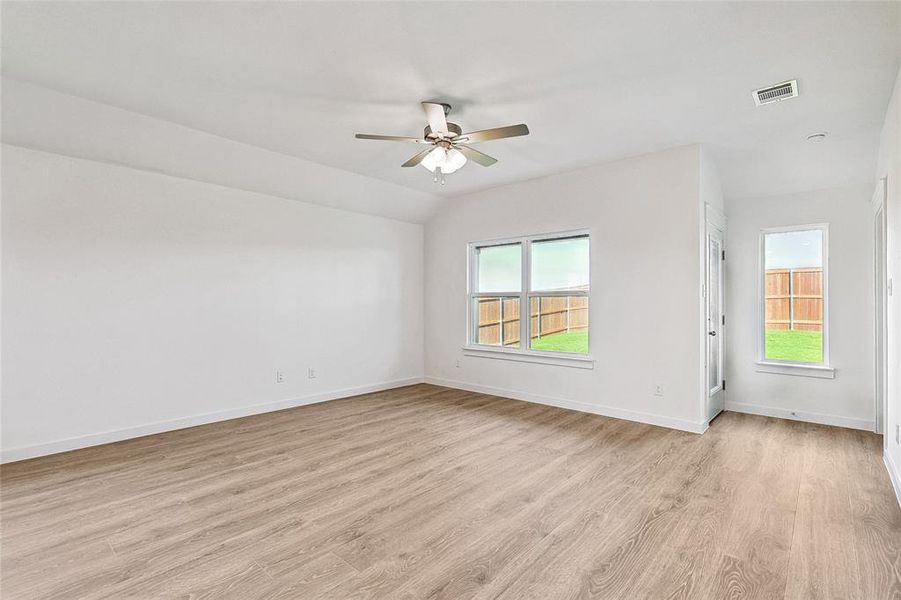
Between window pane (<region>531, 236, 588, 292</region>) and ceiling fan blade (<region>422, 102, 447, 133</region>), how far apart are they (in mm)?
2608

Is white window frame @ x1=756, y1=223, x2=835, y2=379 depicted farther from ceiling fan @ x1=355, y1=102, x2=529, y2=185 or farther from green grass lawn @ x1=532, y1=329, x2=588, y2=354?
ceiling fan @ x1=355, y1=102, x2=529, y2=185

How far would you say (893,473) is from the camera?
2.92m

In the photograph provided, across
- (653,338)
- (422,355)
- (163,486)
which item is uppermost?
(653,338)

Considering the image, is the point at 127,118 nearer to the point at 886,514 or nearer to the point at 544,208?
the point at 544,208

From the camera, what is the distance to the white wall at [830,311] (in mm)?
4320

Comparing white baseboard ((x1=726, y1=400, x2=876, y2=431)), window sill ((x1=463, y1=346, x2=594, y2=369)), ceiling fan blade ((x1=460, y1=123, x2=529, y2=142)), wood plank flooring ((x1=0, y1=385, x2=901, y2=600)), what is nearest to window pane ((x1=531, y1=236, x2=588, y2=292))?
window sill ((x1=463, y1=346, x2=594, y2=369))

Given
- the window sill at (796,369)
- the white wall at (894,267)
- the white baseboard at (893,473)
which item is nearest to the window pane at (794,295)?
the window sill at (796,369)

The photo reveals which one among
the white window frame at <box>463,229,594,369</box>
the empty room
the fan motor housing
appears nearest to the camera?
the empty room

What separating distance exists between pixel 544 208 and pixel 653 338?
6.59 ft

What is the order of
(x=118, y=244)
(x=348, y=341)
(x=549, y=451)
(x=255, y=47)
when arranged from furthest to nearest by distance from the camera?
(x=348, y=341), (x=118, y=244), (x=549, y=451), (x=255, y=47)

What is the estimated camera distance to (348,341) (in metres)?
5.72

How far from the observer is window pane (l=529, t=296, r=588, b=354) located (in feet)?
16.6

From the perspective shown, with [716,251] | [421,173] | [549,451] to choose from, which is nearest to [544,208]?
[421,173]

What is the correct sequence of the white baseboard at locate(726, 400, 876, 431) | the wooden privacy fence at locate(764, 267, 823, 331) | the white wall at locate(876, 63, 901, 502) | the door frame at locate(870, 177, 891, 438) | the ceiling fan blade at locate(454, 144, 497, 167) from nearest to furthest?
the white wall at locate(876, 63, 901, 502)
the ceiling fan blade at locate(454, 144, 497, 167)
the door frame at locate(870, 177, 891, 438)
the white baseboard at locate(726, 400, 876, 431)
the wooden privacy fence at locate(764, 267, 823, 331)
